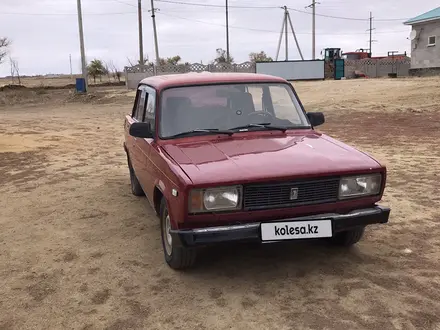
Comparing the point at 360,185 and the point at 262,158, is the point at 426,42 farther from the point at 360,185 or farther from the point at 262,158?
the point at 262,158

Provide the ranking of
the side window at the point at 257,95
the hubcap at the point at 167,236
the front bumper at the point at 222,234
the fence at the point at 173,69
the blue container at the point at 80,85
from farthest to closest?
the fence at the point at 173,69 → the blue container at the point at 80,85 → the side window at the point at 257,95 → the hubcap at the point at 167,236 → the front bumper at the point at 222,234

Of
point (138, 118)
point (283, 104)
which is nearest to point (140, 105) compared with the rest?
point (138, 118)

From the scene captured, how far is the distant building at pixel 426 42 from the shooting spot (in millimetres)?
31766

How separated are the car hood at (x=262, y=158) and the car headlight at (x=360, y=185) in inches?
3.2

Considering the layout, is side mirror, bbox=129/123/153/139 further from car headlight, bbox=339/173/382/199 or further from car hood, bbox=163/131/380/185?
car headlight, bbox=339/173/382/199

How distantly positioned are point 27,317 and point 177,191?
134cm

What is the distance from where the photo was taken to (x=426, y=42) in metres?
32.7

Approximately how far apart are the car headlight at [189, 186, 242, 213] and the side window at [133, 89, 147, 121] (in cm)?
219

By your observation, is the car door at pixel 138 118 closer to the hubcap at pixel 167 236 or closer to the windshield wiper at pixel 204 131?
the windshield wiper at pixel 204 131

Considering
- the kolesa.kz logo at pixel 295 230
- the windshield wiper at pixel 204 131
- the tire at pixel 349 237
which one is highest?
the windshield wiper at pixel 204 131

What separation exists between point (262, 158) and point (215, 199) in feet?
1.80

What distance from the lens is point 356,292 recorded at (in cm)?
345

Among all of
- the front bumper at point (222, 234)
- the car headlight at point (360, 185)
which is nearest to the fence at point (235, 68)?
the car headlight at point (360, 185)

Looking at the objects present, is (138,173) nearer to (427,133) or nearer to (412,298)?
(412,298)
